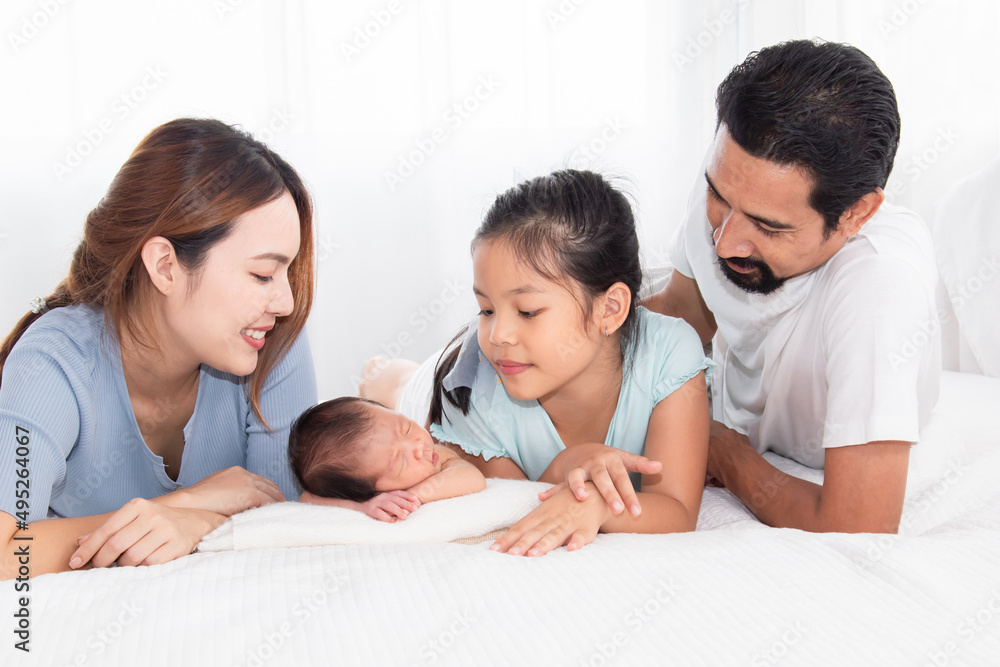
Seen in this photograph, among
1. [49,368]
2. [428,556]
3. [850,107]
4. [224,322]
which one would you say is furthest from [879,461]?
[49,368]

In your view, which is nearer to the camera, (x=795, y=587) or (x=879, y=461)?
(x=795, y=587)

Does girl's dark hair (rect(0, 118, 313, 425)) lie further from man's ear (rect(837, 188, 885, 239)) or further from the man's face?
man's ear (rect(837, 188, 885, 239))

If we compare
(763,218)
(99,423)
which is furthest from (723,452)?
(99,423)

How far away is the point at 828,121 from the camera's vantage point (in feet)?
3.97

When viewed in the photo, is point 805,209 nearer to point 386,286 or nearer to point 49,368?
point 49,368

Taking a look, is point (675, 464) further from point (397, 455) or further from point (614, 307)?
point (397, 455)

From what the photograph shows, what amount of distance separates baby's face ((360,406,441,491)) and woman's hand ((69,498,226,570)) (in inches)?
12.6

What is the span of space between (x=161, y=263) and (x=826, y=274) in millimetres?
1116

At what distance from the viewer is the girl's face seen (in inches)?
48.4

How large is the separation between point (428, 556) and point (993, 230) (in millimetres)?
1717

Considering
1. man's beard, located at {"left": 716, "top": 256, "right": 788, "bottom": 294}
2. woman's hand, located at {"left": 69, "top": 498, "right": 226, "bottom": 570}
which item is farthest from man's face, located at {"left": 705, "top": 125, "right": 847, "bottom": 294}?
woman's hand, located at {"left": 69, "top": 498, "right": 226, "bottom": 570}

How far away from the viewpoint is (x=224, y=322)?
4.07ft

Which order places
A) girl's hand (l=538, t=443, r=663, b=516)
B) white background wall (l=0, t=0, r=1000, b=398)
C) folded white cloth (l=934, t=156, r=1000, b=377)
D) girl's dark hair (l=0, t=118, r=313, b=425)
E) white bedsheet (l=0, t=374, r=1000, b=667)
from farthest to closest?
white background wall (l=0, t=0, r=1000, b=398), folded white cloth (l=934, t=156, r=1000, b=377), girl's dark hair (l=0, t=118, r=313, b=425), girl's hand (l=538, t=443, r=663, b=516), white bedsheet (l=0, t=374, r=1000, b=667)

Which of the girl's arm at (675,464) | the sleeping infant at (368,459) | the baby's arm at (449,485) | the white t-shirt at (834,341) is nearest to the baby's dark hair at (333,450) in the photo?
the sleeping infant at (368,459)
